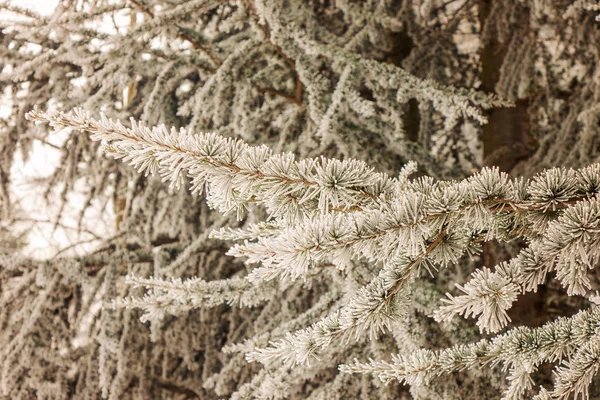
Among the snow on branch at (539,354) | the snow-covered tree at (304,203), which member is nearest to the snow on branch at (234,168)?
the snow-covered tree at (304,203)

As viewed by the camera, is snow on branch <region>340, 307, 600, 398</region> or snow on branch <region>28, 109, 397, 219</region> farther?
snow on branch <region>340, 307, 600, 398</region>

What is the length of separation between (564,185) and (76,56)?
172 centimetres

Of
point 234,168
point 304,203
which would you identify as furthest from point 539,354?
point 234,168

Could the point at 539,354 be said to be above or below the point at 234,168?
below

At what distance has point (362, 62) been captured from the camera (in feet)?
6.21

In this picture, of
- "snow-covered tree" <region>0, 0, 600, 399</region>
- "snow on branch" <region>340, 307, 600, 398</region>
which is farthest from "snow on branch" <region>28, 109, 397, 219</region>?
"snow on branch" <region>340, 307, 600, 398</region>

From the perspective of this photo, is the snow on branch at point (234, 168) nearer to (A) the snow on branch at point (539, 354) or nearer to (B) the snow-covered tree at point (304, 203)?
(B) the snow-covered tree at point (304, 203)

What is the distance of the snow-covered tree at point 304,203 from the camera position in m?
0.83

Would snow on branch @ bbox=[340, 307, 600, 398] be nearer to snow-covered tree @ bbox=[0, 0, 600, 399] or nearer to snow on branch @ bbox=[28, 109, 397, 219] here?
snow-covered tree @ bbox=[0, 0, 600, 399]

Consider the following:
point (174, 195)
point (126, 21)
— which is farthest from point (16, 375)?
point (126, 21)

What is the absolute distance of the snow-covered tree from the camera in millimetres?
832

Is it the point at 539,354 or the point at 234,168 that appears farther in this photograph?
the point at 539,354

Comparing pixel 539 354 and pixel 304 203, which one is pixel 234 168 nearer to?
pixel 304 203

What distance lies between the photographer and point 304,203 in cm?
89
